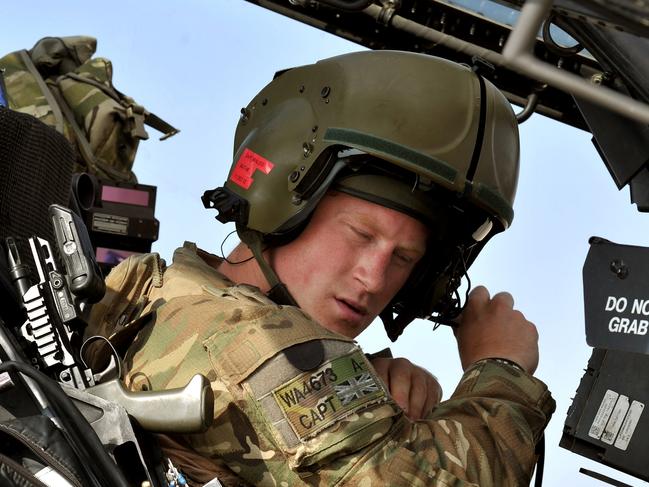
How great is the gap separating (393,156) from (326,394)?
795mm

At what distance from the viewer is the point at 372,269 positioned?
134 inches

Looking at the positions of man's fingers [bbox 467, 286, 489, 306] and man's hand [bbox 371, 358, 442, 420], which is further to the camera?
man's fingers [bbox 467, 286, 489, 306]

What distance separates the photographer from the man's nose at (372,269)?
3.41 metres

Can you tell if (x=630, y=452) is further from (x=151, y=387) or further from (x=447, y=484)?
(x=151, y=387)

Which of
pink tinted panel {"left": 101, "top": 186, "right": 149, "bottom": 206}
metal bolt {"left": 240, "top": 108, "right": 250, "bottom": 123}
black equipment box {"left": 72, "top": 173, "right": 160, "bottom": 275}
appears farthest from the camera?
pink tinted panel {"left": 101, "top": 186, "right": 149, "bottom": 206}

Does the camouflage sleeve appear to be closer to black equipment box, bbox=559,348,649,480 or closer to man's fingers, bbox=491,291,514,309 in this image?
black equipment box, bbox=559,348,649,480

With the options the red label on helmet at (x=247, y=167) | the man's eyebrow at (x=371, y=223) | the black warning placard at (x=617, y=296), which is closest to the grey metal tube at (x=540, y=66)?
the black warning placard at (x=617, y=296)

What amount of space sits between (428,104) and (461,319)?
1.98 feet

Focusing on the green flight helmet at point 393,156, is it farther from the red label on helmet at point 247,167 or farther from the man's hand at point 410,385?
the man's hand at point 410,385

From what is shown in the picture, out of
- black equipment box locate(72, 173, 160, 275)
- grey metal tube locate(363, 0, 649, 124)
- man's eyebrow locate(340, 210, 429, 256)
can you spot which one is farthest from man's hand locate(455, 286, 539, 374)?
black equipment box locate(72, 173, 160, 275)

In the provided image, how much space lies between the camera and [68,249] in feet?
9.37

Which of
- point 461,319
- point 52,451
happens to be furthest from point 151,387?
point 461,319

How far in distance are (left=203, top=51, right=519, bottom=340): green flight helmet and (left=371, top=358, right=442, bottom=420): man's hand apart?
0.73ft

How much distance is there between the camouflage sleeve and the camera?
2.83 meters
